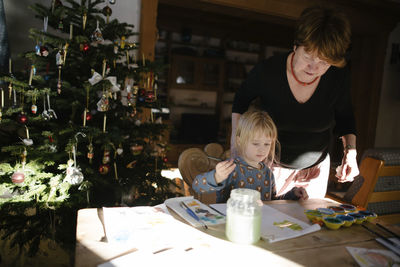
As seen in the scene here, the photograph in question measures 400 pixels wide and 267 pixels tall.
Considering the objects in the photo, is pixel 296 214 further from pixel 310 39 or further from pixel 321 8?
pixel 321 8

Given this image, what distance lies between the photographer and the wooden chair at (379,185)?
5.37 ft

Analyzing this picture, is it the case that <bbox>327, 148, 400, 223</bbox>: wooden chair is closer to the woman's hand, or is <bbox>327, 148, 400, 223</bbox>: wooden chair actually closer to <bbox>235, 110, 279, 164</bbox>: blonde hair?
the woman's hand

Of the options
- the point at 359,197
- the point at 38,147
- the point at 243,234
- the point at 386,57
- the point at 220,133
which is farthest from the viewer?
the point at 220,133

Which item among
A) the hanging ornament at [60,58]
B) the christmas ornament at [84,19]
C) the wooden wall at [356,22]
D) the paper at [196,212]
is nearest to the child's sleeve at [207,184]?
the paper at [196,212]

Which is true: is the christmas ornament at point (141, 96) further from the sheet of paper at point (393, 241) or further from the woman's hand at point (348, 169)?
the sheet of paper at point (393, 241)

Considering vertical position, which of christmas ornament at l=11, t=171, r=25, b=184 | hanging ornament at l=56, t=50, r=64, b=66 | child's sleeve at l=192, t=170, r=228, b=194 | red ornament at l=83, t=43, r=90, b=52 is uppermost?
red ornament at l=83, t=43, r=90, b=52

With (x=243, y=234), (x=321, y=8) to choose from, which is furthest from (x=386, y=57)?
(x=243, y=234)

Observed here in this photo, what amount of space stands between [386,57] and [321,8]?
447cm

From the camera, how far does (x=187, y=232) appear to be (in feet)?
2.87

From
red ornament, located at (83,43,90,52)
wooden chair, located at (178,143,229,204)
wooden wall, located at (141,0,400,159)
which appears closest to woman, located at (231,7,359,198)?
wooden chair, located at (178,143,229,204)

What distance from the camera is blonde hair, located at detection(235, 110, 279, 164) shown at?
138cm

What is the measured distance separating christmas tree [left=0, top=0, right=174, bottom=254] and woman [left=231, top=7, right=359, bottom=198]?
742 mm

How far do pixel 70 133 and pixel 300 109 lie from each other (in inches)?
48.1

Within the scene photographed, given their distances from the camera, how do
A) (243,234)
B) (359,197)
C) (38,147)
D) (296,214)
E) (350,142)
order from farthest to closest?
(359,197) < (38,147) < (350,142) < (296,214) < (243,234)
